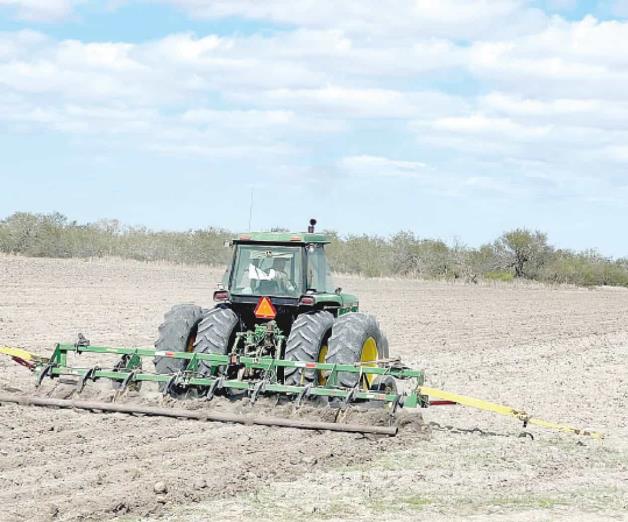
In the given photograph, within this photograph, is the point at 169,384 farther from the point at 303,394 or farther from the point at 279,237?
the point at 279,237

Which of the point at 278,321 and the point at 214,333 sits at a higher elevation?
the point at 278,321

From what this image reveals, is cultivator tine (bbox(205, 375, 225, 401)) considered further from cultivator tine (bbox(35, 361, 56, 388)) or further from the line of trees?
the line of trees

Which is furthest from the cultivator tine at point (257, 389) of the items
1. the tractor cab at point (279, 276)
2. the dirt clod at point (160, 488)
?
the dirt clod at point (160, 488)

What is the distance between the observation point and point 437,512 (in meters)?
7.36

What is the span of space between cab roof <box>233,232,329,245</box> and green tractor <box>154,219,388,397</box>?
1 centimetres

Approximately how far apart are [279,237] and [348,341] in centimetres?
163

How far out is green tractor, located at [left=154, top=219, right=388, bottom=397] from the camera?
11.0m

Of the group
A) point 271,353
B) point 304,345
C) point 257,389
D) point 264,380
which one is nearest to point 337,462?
point 257,389

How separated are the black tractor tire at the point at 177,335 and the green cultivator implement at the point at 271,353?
11 mm

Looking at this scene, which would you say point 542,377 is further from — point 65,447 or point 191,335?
point 65,447

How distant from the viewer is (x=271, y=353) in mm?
11781

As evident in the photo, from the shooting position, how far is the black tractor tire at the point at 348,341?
1063 cm

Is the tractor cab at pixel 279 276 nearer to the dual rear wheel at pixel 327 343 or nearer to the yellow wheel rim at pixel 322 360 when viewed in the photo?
the dual rear wheel at pixel 327 343

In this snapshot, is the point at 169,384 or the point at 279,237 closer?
the point at 169,384
